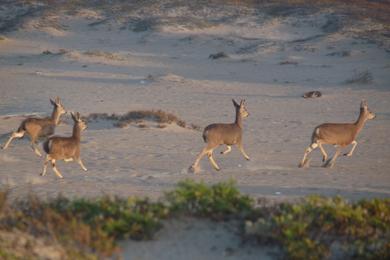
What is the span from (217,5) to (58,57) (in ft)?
91.8

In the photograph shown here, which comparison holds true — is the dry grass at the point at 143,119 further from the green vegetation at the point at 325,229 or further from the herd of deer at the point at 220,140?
the green vegetation at the point at 325,229

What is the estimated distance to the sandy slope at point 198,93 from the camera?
14.7 m

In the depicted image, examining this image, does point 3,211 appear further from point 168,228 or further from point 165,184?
point 165,184

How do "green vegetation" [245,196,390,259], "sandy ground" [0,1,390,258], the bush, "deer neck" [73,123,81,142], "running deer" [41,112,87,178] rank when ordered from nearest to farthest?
"green vegetation" [245,196,390,259] → the bush → "running deer" [41,112,87,178] → "sandy ground" [0,1,390,258] → "deer neck" [73,123,81,142]

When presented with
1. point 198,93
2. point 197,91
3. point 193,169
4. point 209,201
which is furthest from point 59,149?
point 197,91

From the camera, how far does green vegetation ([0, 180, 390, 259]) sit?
23.2 ft

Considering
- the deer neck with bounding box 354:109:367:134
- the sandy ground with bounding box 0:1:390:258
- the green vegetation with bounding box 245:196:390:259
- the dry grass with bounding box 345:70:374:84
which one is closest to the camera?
the green vegetation with bounding box 245:196:390:259

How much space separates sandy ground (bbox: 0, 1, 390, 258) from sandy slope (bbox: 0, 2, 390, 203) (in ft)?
0.19

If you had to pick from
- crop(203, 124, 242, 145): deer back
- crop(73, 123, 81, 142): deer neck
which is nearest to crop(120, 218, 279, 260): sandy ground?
crop(203, 124, 242, 145): deer back

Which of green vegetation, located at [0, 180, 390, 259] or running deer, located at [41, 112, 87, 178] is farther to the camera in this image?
running deer, located at [41, 112, 87, 178]

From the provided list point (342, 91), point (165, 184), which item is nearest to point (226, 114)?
point (342, 91)

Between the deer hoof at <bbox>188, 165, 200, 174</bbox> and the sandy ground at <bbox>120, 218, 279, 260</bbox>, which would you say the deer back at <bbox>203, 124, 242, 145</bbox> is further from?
the sandy ground at <bbox>120, 218, 279, 260</bbox>

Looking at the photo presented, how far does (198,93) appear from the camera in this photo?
1187 inches

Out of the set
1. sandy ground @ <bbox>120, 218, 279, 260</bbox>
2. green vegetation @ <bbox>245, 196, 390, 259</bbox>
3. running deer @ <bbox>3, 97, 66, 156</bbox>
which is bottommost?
sandy ground @ <bbox>120, 218, 279, 260</bbox>
